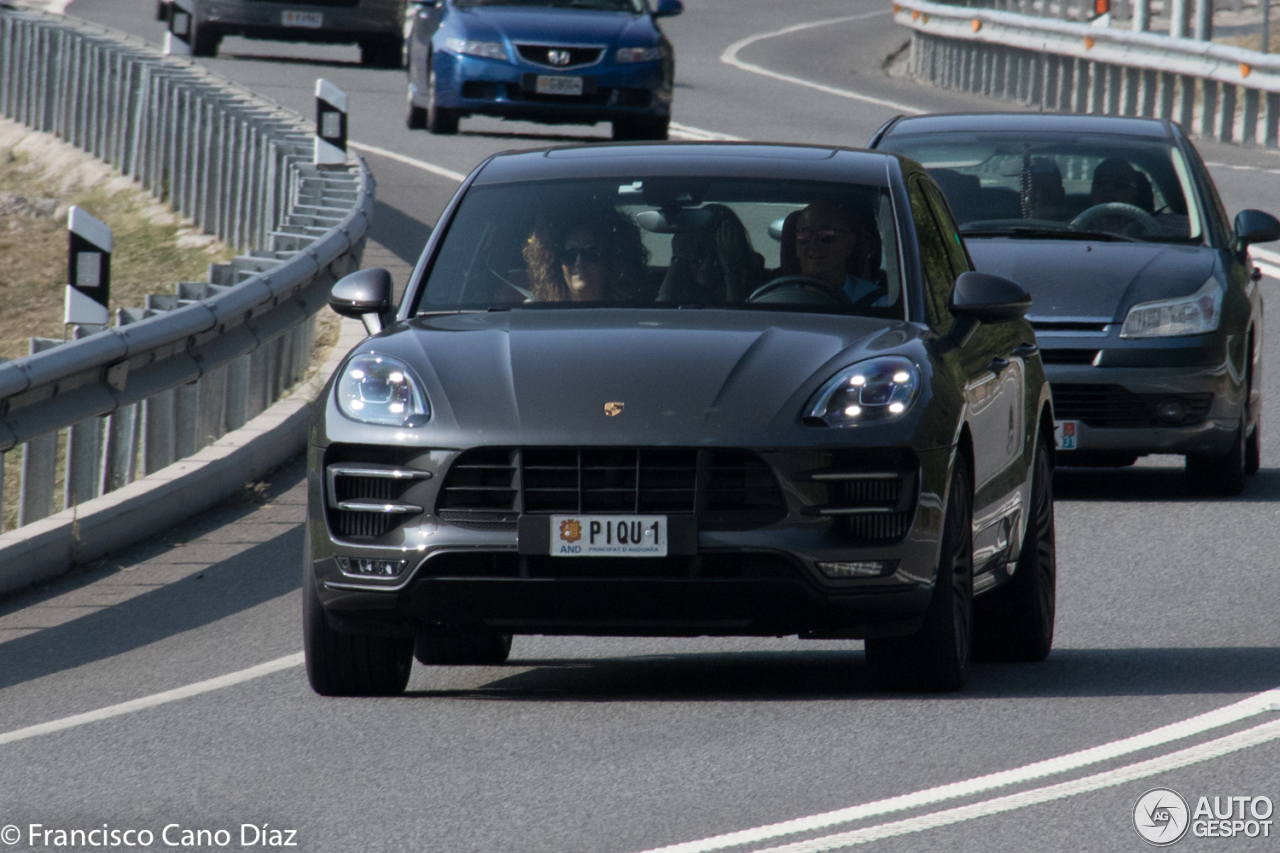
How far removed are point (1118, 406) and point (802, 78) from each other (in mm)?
28363

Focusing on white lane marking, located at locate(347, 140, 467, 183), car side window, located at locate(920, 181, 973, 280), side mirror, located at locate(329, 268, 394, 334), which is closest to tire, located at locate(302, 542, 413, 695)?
side mirror, located at locate(329, 268, 394, 334)

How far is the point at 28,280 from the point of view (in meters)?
23.7

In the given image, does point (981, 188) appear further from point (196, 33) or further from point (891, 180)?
point (196, 33)

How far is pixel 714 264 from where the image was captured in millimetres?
7852

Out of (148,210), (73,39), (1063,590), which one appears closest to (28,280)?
(148,210)

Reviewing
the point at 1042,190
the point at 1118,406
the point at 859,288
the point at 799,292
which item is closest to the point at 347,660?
the point at 799,292

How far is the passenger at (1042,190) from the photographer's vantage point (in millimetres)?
12839

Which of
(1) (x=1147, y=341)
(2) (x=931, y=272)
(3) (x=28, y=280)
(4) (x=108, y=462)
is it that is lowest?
(3) (x=28, y=280)

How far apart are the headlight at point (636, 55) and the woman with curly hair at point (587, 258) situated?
17.3m

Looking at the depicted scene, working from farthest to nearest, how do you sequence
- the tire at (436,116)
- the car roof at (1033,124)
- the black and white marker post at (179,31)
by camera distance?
1. the black and white marker post at (179,31)
2. the tire at (436,116)
3. the car roof at (1033,124)

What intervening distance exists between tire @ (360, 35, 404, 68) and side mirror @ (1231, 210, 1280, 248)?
23762mm

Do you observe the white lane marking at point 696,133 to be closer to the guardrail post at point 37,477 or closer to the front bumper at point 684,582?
the guardrail post at point 37,477

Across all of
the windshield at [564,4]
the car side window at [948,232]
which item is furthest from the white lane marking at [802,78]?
the car side window at [948,232]

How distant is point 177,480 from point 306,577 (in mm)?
3885
